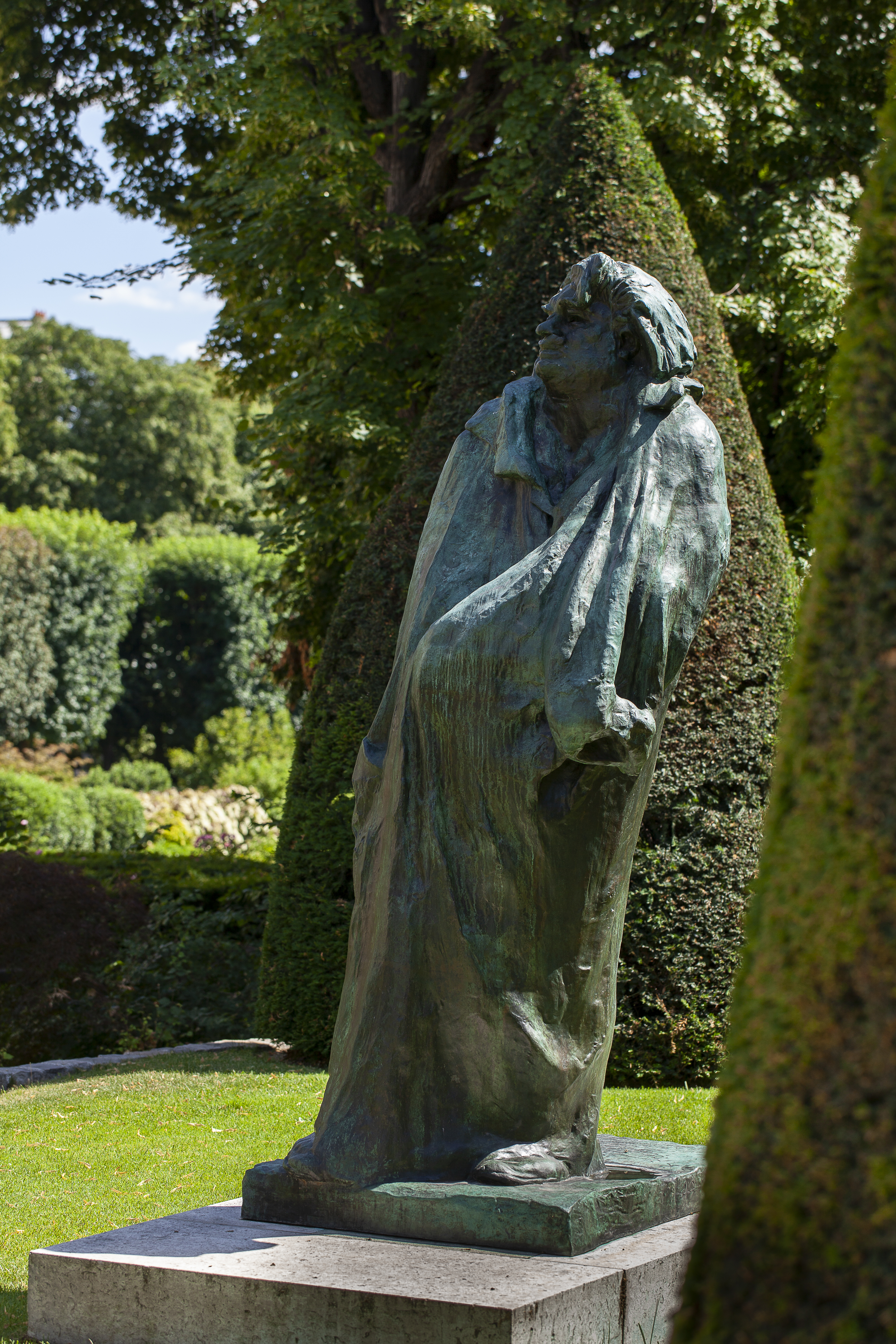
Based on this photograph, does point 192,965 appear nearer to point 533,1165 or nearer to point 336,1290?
point 533,1165

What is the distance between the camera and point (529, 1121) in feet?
10.4

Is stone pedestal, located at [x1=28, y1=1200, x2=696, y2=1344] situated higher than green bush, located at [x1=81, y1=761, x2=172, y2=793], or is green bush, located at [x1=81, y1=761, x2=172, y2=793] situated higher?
green bush, located at [x1=81, y1=761, x2=172, y2=793]

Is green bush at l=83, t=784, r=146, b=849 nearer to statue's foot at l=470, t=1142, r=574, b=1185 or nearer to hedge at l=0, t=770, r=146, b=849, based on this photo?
hedge at l=0, t=770, r=146, b=849

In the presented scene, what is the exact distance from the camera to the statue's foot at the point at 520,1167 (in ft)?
10.1

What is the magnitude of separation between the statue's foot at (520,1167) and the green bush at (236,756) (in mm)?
20080

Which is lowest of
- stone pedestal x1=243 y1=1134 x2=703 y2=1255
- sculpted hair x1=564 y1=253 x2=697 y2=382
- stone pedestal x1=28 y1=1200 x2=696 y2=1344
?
stone pedestal x1=28 y1=1200 x2=696 y2=1344

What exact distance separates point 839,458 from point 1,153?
14.6 m

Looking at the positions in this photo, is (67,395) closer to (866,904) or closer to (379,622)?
(379,622)

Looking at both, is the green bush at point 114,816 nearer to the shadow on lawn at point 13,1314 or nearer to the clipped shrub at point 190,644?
the clipped shrub at point 190,644

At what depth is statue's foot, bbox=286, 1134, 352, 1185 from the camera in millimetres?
3223

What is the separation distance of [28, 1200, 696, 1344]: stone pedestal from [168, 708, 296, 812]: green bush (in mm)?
19883

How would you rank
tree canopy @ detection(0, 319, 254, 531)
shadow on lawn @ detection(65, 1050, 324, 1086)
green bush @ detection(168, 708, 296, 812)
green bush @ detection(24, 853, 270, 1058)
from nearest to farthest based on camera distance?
shadow on lawn @ detection(65, 1050, 324, 1086) → green bush @ detection(24, 853, 270, 1058) → green bush @ detection(168, 708, 296, 812) → tree canopy @ detection(0, 319, 254, 531)

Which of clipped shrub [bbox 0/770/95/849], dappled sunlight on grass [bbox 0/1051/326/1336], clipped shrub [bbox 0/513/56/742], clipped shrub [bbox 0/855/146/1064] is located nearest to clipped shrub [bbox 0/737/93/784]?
clipped shrub [bbox 0/513/56/742]

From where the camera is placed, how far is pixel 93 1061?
8164 mm
